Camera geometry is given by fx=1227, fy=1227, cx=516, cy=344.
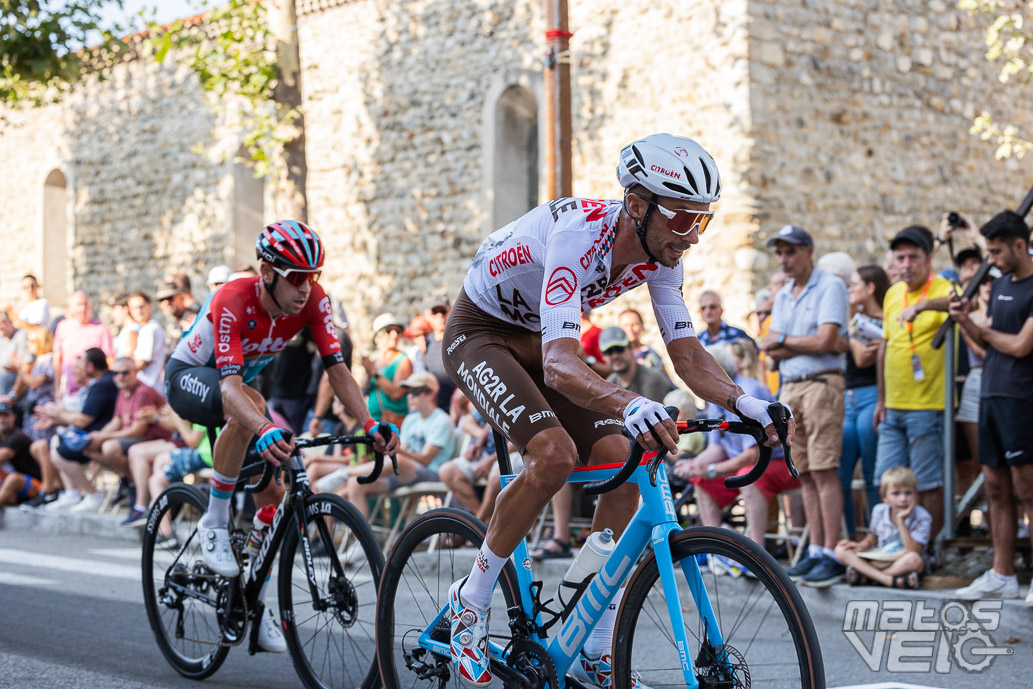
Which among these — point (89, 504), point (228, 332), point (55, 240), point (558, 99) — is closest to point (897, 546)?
point (228, 332)

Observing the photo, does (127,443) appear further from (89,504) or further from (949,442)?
(949,442)

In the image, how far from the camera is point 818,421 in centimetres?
794

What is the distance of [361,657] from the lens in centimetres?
520

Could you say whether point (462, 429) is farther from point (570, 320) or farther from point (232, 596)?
point (570, 320)

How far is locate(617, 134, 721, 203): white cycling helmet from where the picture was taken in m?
3.94

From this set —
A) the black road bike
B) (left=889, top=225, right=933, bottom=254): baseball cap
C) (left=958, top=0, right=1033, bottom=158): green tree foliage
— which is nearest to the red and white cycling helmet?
the black road bike

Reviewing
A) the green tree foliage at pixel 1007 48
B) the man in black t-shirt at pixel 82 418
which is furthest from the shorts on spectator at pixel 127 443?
the green tree foliage at pixel 1007 48

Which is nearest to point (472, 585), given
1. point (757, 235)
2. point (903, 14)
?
point (757, 235)

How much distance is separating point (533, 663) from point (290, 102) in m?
11.7

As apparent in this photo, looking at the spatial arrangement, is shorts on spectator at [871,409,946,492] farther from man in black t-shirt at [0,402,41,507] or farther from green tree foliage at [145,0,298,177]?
man in black t-shirt at [0,402,41,507]

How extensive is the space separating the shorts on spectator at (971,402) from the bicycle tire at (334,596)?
5.05 m

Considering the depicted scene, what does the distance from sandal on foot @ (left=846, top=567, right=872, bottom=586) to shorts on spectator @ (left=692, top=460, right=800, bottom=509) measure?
2.71 feet

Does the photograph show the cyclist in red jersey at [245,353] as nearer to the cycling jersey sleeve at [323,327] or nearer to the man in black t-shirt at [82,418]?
the cycling jersey sleeve at [323,327]

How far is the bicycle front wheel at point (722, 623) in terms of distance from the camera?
352 cm
